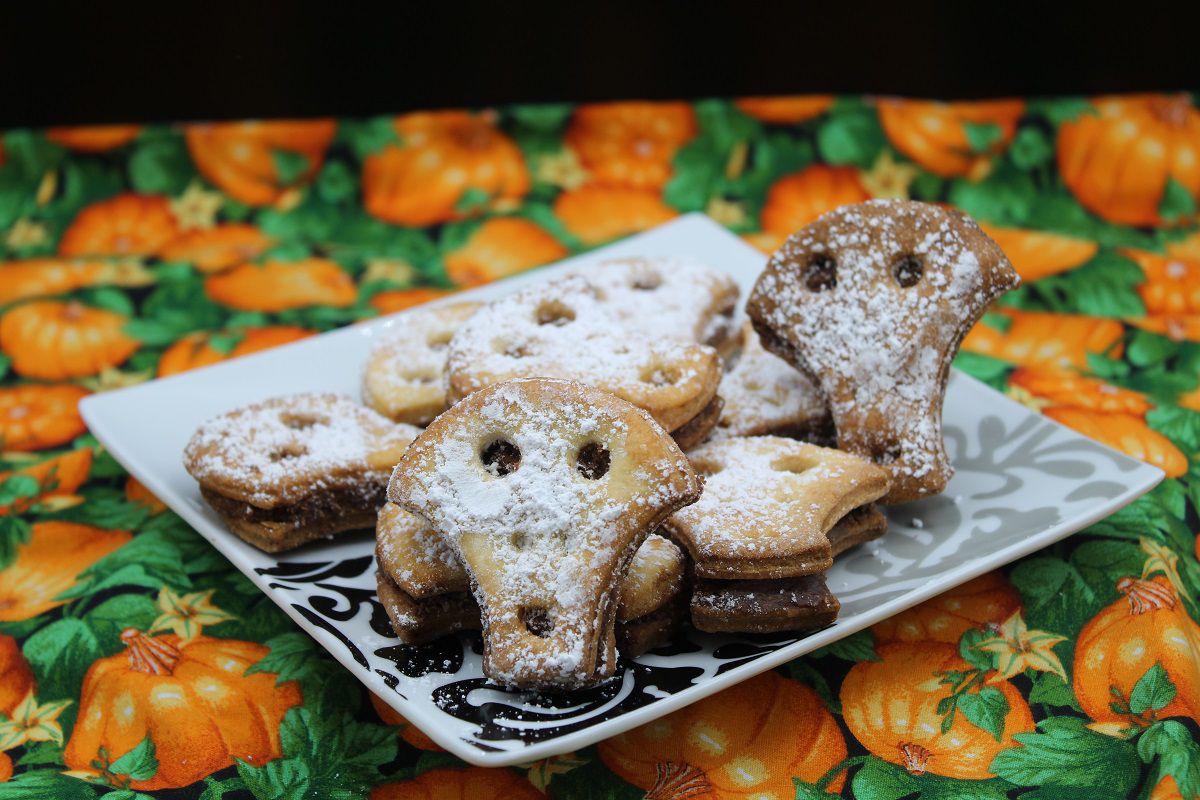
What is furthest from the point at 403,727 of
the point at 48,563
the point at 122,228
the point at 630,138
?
the point at 630,138

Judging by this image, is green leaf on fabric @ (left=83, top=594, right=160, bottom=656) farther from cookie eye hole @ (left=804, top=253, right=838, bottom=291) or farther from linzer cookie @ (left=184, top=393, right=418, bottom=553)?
cookie eye hole @ (left=804, top=253, right=838, bottom=291)

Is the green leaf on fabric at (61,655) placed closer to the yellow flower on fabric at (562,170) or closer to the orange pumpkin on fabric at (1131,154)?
the yellow flower on fabric at (562,170)

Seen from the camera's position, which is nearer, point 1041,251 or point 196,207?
point 1041,251

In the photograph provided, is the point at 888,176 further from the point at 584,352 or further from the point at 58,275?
the point at 58,275

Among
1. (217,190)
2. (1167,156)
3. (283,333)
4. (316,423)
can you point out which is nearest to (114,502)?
(316,423)

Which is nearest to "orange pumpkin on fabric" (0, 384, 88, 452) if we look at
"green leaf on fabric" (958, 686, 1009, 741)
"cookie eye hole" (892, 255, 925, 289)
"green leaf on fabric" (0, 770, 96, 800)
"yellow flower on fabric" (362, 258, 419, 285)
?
"yellow flower on fabric" (362, 258, 419, 285)

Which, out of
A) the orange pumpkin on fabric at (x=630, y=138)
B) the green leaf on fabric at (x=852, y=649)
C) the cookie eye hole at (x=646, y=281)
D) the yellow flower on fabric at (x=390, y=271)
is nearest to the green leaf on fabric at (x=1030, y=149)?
the orange pumpkin on fabric at (x=630, y=138)
